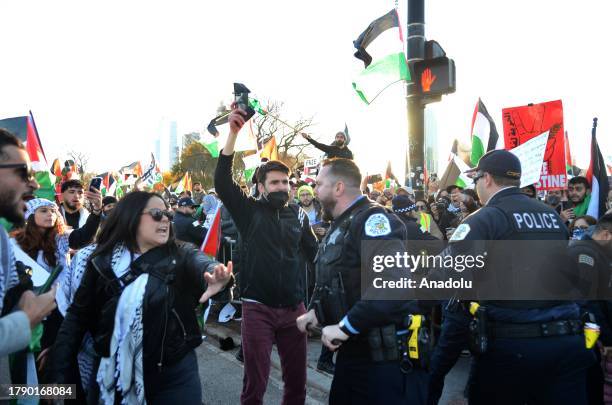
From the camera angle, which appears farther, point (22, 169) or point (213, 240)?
point (213, 240)

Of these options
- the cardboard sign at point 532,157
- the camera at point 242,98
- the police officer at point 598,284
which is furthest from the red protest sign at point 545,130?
the camera at point 242,98

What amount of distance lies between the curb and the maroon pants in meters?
1.07

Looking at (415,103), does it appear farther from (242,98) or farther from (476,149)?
(242,98)

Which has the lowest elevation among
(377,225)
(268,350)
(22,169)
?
(268,350)

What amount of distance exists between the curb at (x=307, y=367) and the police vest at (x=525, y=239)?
2489 millimetres

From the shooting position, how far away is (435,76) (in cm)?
604

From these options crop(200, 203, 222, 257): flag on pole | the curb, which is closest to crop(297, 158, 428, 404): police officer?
the curb

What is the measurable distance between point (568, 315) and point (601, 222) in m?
1.04

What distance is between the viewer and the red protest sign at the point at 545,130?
6531mm

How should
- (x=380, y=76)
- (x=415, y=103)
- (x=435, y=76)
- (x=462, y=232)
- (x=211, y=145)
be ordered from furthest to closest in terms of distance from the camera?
(x=211, y=145) → (x=380, y=76) → (x=415, y=103) → (x=435, y=76) → (x=462, y=232)

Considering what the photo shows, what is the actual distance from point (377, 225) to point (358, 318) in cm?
54

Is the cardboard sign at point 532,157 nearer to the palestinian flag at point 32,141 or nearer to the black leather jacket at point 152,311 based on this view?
the black leather jacket at point 152,311

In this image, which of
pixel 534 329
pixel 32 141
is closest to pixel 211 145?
pixel 32 141

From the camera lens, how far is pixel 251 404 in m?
3.67
